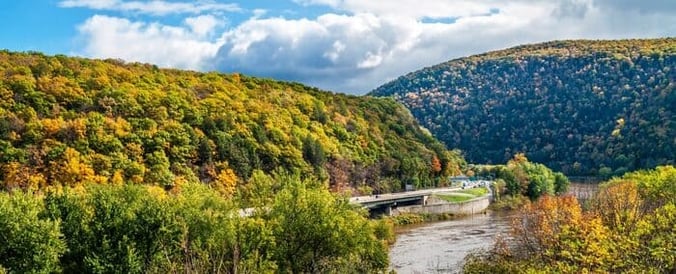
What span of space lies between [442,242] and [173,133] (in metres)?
39.4

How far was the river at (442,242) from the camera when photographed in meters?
59.6

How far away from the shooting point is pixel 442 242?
250ft

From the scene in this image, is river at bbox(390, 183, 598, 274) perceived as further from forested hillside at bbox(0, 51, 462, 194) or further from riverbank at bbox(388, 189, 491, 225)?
forested hillside at bbox(0, 51, 462, 194)

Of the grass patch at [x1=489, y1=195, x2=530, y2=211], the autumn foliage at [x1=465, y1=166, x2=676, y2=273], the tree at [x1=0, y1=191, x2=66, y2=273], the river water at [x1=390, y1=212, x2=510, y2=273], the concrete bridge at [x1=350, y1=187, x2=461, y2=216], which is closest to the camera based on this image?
the autumn foliage at [x1=465, y1=166, x2=676, y2=273]

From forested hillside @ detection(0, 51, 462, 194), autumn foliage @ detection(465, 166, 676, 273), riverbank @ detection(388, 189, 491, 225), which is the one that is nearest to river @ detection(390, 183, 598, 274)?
riverbank @ detection(388, 189, 491, 225)

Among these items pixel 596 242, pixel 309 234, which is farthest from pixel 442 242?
pixel 596 242

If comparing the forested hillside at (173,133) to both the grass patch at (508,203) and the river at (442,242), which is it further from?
the grass patch at (508,203)

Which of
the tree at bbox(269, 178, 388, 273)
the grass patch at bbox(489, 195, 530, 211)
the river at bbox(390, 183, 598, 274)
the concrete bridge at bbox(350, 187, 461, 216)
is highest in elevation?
the tree at bbox(269, 178, 388, 273)

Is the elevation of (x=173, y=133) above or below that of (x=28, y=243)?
above

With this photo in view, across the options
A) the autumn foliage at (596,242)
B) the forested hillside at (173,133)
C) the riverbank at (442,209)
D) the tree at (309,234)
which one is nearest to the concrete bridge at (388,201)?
the riverbank at (442,209)

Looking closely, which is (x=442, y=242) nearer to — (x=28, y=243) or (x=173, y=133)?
(x=173, y=133)

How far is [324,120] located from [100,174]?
60.7m

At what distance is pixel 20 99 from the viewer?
87.4 meters

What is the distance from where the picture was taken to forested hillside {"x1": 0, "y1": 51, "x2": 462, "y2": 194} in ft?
266
